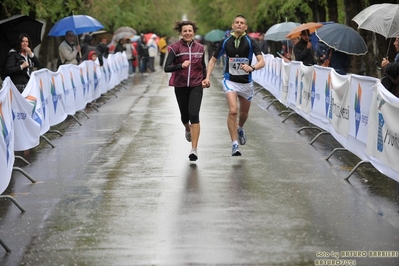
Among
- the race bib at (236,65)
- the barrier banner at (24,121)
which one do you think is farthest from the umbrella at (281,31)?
the race bib at (236,65)

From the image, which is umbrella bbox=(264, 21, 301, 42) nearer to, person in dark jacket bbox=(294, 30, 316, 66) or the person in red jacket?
person in dark jacket bbox=(294, 30, 316, 66)

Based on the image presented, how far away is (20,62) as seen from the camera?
14797mm

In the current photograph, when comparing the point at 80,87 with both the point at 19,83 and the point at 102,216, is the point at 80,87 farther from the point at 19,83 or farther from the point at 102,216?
the point at 102,216

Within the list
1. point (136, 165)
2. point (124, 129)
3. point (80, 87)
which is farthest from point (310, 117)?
point (80, 87)

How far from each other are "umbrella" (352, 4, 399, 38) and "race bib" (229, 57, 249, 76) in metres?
2.38

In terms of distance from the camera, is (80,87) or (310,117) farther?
(80,87)

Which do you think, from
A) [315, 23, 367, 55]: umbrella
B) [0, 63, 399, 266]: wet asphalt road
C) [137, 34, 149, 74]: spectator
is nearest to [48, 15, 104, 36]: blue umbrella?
[0, 63, 399, 266]: wet asphalt road

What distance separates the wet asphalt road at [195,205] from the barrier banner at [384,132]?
33 centimetres

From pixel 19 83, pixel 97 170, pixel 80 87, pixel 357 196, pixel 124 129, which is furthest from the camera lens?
pixel 80 87

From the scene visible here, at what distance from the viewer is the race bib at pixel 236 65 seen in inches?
484

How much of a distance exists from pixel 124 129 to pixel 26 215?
7.79 m

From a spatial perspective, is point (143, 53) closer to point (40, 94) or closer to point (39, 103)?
point (40, 94)

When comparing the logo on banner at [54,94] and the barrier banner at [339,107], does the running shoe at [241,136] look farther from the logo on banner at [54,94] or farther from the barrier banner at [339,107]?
the logo on banner at [54,94]

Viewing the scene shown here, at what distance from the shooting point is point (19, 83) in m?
15.0
